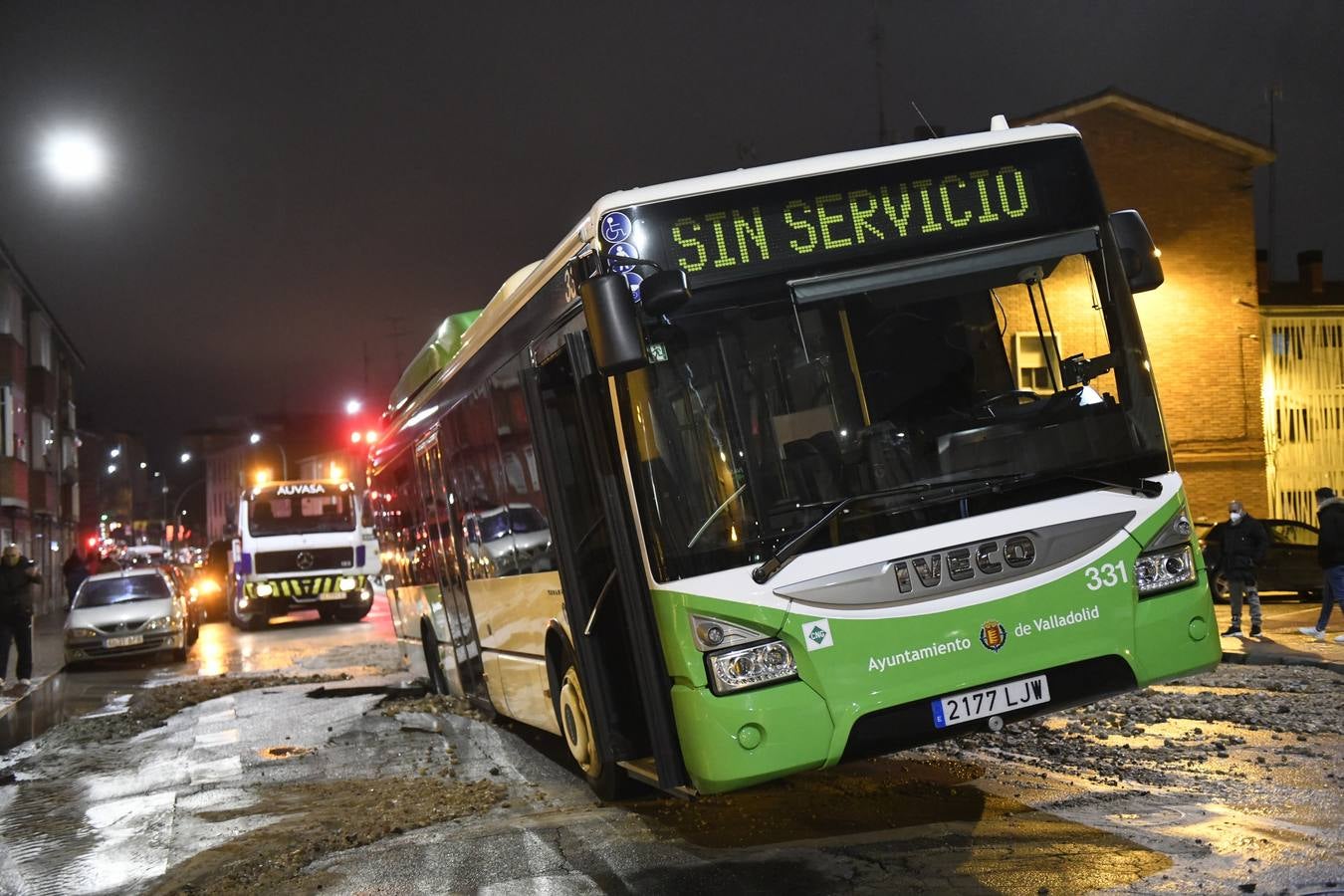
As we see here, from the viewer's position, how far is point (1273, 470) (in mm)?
28766

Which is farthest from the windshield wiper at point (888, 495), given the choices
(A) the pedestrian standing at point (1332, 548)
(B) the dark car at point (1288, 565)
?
(B) the dark car at point (1288, 565)

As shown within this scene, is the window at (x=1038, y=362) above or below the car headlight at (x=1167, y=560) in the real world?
above

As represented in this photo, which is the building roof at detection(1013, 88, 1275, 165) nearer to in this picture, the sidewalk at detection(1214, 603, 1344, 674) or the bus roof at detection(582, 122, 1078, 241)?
the sidewalk at detection(1214, 603, 1344, 674)

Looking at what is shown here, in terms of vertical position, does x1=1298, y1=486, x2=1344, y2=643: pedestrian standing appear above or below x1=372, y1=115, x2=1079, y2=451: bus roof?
below

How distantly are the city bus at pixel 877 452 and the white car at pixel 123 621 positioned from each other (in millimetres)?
18529

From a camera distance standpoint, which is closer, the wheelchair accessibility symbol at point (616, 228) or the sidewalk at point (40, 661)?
the wheelchair accessibility symbol at point (616, 228)

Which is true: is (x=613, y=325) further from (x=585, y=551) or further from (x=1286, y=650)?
(x=1286, y=650)

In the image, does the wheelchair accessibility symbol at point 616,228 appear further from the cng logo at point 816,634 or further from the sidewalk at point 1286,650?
the sidewalk at point 1286,650

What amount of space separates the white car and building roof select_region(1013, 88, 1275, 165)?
63.7 ft

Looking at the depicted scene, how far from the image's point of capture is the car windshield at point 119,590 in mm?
23625

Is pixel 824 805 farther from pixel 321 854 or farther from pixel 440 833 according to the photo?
pixel 321 854

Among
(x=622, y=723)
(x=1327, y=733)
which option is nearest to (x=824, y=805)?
(x=622, y=723)

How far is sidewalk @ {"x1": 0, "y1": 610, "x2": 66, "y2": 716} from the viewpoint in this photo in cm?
1826

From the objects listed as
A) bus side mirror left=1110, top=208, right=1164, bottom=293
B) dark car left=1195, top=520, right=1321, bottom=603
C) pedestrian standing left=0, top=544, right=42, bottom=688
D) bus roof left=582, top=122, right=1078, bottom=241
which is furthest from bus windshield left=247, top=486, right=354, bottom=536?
bus side mirror left=1110, top=208, right=1164, bottom=293
